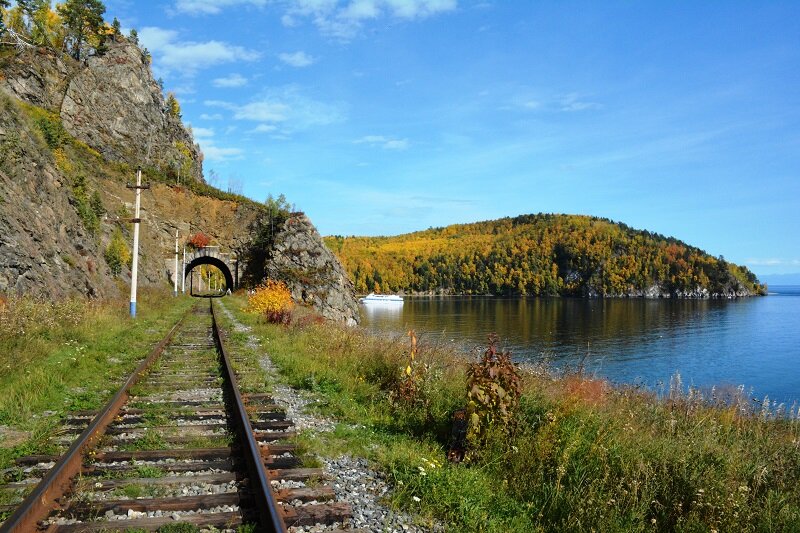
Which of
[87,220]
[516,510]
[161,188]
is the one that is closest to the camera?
[516,510]

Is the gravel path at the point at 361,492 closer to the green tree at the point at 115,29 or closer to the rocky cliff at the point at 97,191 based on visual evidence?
the rocky cliff at the point at 97,191

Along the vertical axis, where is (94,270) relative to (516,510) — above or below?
above

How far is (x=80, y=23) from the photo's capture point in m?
70.1

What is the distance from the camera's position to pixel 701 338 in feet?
162

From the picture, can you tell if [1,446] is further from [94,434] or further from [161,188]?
[161,188]

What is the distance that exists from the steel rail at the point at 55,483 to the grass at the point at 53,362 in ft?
1.51

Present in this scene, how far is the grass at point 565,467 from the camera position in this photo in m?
5.11

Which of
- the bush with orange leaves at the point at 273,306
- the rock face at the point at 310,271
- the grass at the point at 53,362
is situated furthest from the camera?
the rock face at the point at 310,271

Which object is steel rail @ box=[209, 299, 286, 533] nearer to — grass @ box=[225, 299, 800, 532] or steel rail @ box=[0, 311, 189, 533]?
grass @ box=[225, 299, 800, 532]

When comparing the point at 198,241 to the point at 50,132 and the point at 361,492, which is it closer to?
the point at 50,132

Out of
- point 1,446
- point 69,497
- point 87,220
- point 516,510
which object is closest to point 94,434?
point 1,446

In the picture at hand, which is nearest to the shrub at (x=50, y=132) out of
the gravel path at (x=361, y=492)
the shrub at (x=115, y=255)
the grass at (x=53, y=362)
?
the shrub at (x=115, y=255)

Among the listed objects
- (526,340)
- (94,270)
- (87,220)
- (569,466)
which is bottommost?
(526,340)

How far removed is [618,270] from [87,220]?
620ft
